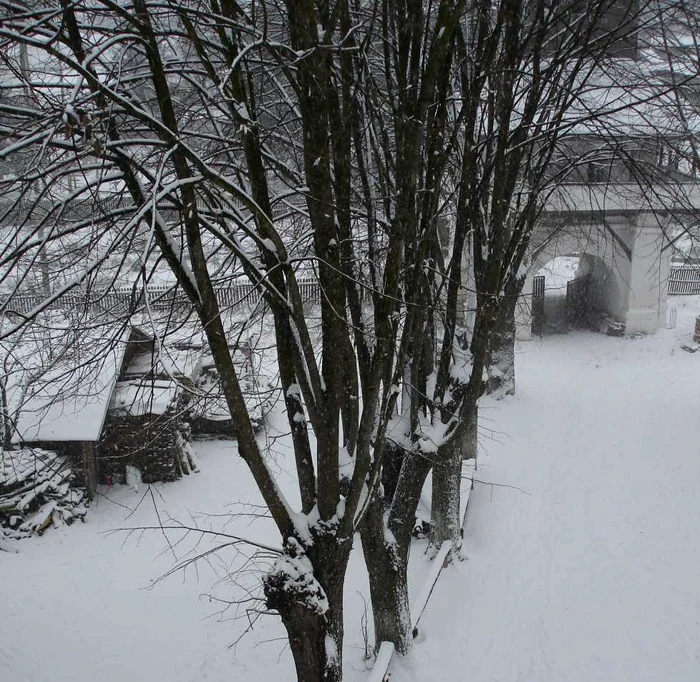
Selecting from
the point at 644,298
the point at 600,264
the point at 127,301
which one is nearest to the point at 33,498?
the point at 127,301

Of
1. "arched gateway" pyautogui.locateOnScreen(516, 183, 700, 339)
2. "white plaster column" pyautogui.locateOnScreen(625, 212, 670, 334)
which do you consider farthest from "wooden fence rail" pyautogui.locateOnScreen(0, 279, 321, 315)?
"white plaster column" pyautogui.locateOnScreen(625, 212, 670, 334)

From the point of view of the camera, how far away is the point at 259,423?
45.2ft

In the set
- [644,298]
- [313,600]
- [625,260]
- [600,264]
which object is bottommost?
[313,600]

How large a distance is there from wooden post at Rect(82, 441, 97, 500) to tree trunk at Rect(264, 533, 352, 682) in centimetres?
758

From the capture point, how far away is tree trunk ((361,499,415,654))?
5.64 m

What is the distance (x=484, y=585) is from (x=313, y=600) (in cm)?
419

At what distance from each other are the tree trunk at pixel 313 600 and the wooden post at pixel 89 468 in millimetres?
7579

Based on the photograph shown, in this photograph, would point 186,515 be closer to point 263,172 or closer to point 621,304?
point 263,172

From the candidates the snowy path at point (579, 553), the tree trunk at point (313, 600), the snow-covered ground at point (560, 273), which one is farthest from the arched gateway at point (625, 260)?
the tree trunk at point (313, 600)

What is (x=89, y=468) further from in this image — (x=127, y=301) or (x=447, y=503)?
(x=127, y=301)

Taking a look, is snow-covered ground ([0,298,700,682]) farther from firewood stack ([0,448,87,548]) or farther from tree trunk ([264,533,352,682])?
tree trunk ([264,533,352,682])

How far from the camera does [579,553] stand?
845 centimetres

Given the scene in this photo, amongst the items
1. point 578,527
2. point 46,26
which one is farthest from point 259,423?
point 46,26

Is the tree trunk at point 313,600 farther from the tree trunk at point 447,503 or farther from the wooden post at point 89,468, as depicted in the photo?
the wooden post at point 89,468
